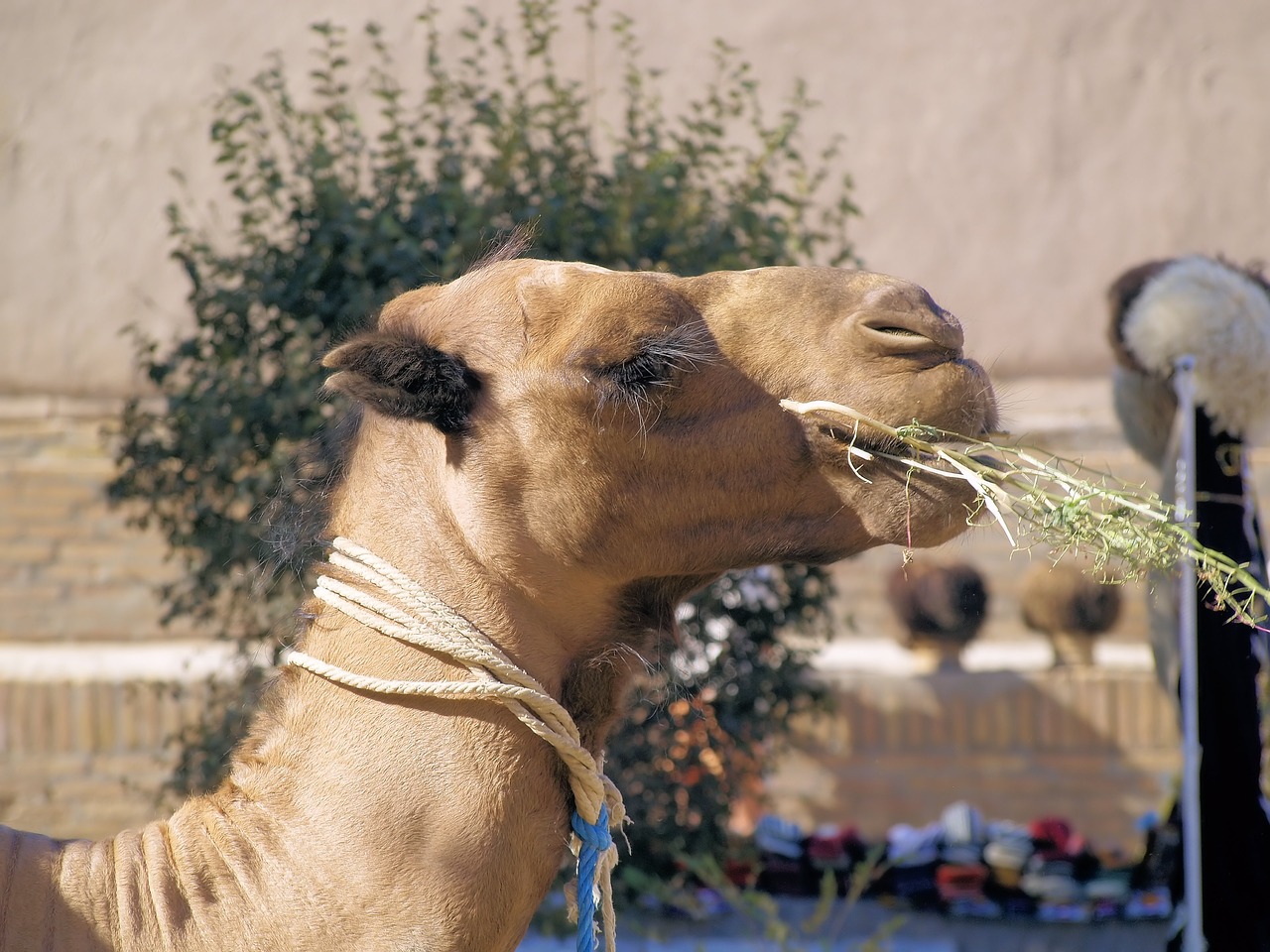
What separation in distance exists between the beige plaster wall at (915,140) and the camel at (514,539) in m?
5.25

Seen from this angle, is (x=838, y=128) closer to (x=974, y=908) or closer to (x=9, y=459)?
(x=974, y=908)

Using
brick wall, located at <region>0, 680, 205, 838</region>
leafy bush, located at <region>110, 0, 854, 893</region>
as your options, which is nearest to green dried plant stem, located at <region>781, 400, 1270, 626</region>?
leafy bush, located at <region>110, 0, 854, 893</region>

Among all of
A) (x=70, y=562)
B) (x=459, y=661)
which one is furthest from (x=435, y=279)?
(x=70, y=562)

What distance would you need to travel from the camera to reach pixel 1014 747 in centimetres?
638

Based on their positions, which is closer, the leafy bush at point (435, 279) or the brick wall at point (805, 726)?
the leafy bush at point (435, 279)

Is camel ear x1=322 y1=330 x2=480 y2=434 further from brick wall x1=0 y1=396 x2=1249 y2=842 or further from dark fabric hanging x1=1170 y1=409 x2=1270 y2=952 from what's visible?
brick wall x1=0 y1=396 x2=1249 y2=842

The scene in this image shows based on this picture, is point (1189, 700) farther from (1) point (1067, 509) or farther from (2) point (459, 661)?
(2) point (459, 661)

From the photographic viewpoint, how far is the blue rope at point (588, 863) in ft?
6.46

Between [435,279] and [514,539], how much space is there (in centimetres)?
245

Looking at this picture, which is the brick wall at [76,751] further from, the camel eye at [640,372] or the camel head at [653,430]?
the camel eye at [640,372]

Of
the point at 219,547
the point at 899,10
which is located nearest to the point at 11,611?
the point at 219,547

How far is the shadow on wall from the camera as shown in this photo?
6.34m

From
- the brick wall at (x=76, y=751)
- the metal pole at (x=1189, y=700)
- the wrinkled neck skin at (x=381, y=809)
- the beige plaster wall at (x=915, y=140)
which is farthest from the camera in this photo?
the beige plaster wall at (x=915, y=140)

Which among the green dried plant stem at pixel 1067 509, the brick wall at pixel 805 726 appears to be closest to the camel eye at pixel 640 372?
the green dried plant stem at pixel 1067 509
